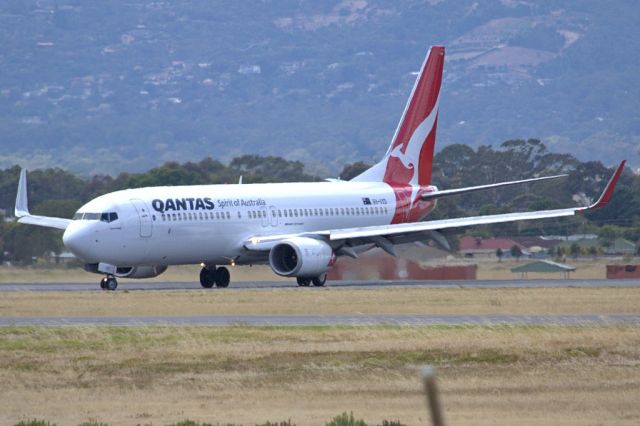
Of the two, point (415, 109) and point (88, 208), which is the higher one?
point (415, 109)

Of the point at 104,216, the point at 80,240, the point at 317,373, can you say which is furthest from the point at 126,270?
the point at 317,373

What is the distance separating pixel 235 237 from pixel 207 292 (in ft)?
16.3

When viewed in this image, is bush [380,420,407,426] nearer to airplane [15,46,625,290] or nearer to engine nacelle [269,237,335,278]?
airplane [15,46,625,290]

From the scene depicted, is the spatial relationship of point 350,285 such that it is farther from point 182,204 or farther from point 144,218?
point 144,218

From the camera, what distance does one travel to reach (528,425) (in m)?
22.2

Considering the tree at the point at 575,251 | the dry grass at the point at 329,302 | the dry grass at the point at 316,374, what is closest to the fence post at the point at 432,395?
the dry grass at the point at 316,374

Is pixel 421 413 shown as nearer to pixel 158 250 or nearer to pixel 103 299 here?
pixel 103 299

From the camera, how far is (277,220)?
53938mm

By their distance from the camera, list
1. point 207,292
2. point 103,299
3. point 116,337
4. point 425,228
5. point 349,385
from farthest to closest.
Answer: point 425,228 → point 207,292 → point 103,299 → point 116,337 → point 349,385

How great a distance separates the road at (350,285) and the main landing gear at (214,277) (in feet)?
1.23

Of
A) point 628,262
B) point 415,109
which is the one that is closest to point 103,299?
point 415,109

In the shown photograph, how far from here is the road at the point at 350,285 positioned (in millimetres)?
50500

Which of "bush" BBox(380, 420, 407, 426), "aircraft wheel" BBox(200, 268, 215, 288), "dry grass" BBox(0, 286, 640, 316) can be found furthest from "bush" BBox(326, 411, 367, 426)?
"aircraft wheel" BBox(200, 268, 215, 288)

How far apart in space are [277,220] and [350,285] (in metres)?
3.25
